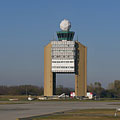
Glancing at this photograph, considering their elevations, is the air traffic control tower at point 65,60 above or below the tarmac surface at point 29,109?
above

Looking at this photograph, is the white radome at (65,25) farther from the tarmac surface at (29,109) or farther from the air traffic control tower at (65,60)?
the tarmac surface at (29,109)

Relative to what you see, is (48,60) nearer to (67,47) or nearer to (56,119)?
(67,47)

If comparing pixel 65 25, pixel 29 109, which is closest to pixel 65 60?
pixel 65 25

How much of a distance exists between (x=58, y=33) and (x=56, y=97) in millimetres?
27784

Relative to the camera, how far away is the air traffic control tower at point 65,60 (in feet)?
470

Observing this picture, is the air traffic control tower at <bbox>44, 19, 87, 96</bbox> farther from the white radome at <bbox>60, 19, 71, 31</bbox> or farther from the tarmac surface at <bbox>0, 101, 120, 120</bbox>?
the tarmac surface at <bbox>0, 101, 120, 120</bbox>

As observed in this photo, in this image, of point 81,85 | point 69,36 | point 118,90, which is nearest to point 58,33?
point 69,36

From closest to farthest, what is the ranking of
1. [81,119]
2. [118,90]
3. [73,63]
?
[81,119] < [73,63] < [118,90]

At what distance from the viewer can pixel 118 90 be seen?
192375 millimetres

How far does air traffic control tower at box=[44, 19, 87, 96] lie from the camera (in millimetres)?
143375

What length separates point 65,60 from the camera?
142875 mm

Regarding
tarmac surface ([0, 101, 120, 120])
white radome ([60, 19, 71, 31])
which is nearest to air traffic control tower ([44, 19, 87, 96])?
white radome ([60, 19, 71, 31])

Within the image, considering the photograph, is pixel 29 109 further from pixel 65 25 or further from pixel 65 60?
pixel 65 25

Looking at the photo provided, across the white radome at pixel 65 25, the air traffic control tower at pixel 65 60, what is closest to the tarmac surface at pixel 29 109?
the air traffic control tower at pixel 65 60
